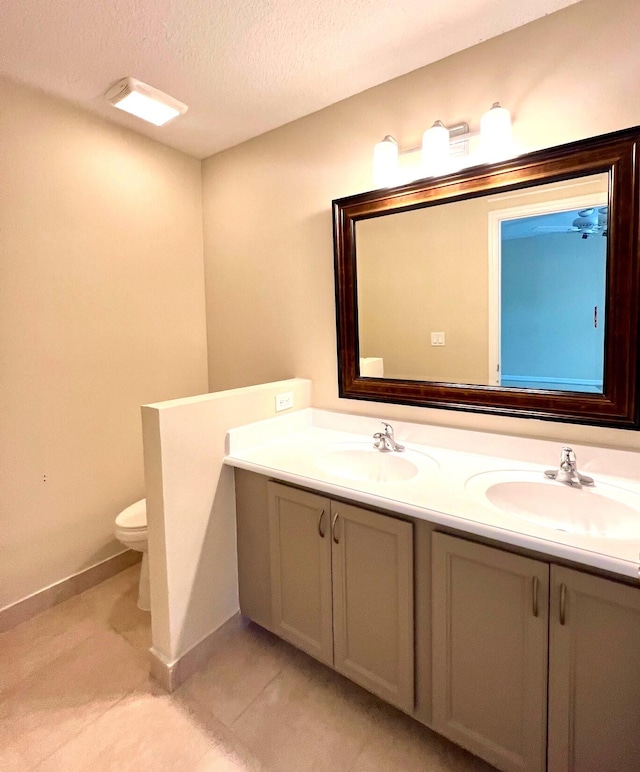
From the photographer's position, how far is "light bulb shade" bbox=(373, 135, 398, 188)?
171 cm

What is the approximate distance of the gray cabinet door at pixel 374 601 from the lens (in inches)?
51.0

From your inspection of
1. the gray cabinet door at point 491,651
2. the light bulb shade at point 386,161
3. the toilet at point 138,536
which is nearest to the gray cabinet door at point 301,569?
the gray cabinet door at point 491,651

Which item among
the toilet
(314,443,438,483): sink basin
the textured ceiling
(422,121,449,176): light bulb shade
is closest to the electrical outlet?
(314,443,438,483): sink basin

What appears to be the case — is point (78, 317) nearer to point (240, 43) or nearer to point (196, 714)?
point (240, 43)

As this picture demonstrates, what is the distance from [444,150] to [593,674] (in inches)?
66.7

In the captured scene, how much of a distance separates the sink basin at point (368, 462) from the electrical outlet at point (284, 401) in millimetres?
352

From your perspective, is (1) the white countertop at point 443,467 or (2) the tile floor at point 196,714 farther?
(2) the tile floor at point 196,714

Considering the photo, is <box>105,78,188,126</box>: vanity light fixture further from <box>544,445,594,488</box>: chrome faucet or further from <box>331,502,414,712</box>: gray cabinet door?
<box>544,445,594,488</box>: chrome faucet

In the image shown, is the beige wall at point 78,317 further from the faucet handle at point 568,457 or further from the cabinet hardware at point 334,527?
the faucet handle at point 568,457

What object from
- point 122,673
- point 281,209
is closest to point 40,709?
point 122,673

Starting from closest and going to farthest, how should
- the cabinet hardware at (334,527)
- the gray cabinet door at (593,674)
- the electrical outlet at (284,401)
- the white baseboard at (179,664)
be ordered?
1. the gray cabinet door at (593,674)
2. the cabinet hardware at (334,527)
3. the white baseboard at (179,664)
4. the electrical outlet at (284,401)

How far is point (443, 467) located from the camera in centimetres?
152

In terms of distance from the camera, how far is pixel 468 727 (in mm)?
1196

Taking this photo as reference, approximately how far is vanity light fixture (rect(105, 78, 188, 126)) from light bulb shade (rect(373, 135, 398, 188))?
0.95 m
